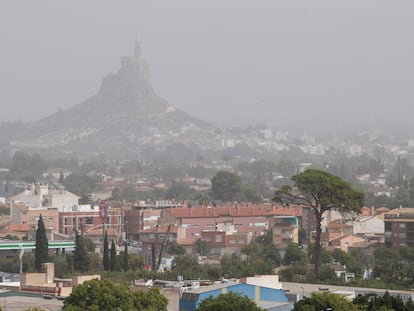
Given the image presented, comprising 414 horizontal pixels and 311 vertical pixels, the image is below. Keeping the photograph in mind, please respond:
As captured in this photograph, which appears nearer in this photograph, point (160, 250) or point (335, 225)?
point (160, 250)

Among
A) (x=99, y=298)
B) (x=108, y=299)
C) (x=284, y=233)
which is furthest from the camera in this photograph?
(x=284, y=233)

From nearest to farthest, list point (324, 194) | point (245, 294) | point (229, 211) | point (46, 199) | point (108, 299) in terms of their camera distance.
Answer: point (108, 299) < point (245, 294) < point (324, 194) < point (229, 211) < point (46, 199)

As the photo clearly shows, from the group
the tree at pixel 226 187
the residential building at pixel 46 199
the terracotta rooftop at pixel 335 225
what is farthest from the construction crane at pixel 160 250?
the tree at pixel 226 187

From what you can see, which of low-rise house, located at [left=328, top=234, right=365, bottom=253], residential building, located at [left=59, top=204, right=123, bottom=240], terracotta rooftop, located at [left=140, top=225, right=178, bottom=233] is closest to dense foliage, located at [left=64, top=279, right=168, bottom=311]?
low-rise house, located at [left=328, top=234, right=365, bottom=253]

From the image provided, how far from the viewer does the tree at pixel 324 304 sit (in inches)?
1180

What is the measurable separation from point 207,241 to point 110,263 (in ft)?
55.7

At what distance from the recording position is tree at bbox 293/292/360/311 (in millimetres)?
29969

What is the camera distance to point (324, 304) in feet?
99.1

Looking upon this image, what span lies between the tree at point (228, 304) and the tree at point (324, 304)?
77 centimetres

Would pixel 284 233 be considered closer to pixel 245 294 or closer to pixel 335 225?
pixel 335 225

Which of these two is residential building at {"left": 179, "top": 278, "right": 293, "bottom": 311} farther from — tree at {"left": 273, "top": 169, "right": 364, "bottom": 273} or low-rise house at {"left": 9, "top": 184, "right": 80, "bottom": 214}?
low-rise house at {"left": 9, "top": 184, "right": 80, "bottom": 214}

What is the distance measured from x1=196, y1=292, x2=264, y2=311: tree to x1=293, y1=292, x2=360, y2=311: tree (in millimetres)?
771

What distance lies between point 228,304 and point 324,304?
1.69 m

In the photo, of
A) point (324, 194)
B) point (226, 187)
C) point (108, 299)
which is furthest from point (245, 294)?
point (226, 187)
